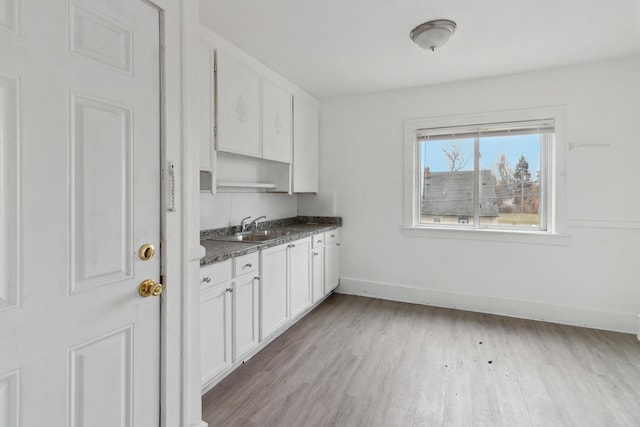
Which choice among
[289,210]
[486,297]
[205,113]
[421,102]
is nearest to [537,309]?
[486,297]

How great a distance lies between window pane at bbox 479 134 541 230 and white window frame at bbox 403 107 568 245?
0.09 metres

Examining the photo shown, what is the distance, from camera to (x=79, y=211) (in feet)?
3.44

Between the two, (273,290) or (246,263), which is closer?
(246,263)

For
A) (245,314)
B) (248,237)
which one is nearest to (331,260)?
(248,237)

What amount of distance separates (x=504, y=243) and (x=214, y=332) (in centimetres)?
294

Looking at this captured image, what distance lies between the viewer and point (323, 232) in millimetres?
3621

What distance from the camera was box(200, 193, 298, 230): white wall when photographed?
2844mm

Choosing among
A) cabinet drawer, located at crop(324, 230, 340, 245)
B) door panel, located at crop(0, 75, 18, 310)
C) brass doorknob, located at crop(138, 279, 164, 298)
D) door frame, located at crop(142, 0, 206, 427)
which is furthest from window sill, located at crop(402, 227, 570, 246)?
door panel, located at crop(0, 75, 18, 310)

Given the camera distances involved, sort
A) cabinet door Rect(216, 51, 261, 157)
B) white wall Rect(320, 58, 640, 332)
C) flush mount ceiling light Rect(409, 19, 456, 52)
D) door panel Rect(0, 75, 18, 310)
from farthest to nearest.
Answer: white wall Rect(320, 58, 640, 332), cabinet door Rect(216, 51, 261, 157), flush mount ceiling light Rect(409, 19, 456, 52), door panel Rect(0, 75, 18, 310)

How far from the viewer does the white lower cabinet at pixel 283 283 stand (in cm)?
255

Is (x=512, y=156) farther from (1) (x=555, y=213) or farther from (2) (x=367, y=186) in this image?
(2) (x=367, y=186)

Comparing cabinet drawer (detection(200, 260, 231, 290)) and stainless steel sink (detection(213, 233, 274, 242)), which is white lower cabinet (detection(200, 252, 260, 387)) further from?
stainless steel sink (detection(213, 233, 274, 242))

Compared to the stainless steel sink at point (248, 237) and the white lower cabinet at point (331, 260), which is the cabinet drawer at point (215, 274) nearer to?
the stainless steel sink at point (248, 237)

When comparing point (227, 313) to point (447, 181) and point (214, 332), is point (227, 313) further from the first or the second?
point (447, 181)
